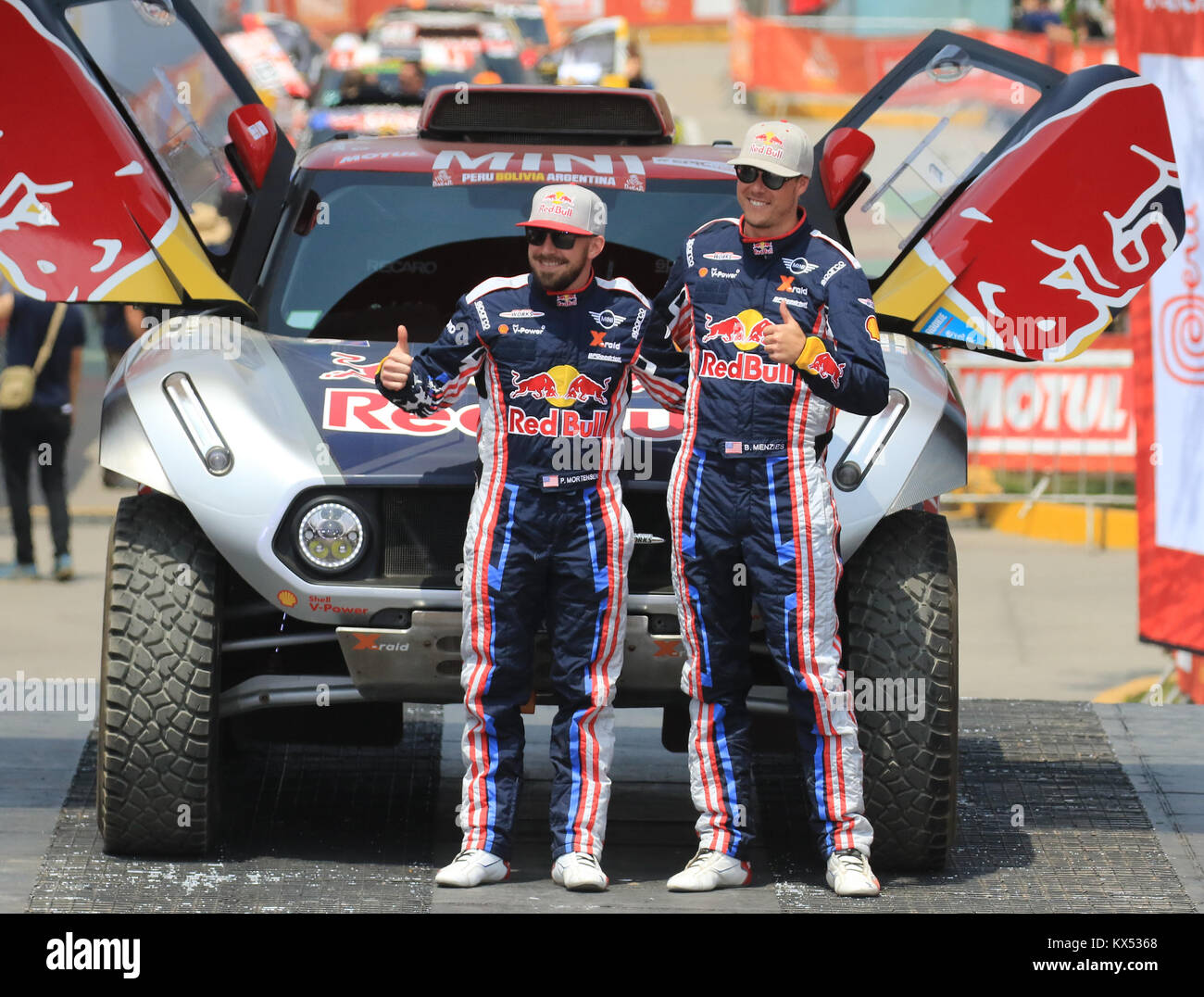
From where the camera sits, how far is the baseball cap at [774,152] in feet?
17.4

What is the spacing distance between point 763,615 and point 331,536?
113 cm

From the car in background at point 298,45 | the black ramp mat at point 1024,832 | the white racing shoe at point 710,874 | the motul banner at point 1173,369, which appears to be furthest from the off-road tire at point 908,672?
the car in background at point 298,45

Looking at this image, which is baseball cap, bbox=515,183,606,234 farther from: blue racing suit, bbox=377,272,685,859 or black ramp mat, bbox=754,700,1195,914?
black ramp mat, bbox=754,700,1195,914

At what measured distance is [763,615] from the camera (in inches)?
212

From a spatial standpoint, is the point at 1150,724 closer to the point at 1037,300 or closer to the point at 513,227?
the point at 1037,300

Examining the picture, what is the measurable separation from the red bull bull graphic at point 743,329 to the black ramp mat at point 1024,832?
1.43m

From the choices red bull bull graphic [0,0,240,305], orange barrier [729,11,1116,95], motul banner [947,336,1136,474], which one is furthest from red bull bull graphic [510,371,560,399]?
orange barrier [729,11,1116,95]

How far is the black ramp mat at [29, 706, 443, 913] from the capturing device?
5.23 m

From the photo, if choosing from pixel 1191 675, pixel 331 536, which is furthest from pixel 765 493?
pixel 1191 675

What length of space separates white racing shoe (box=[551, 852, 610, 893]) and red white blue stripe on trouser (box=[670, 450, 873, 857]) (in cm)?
32

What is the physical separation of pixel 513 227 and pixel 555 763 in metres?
1.74

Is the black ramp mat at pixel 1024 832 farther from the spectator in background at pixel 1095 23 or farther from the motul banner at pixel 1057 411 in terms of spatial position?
the spectator in background at pixel 1095 23

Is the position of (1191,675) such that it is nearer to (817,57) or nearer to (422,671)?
(422,671)
